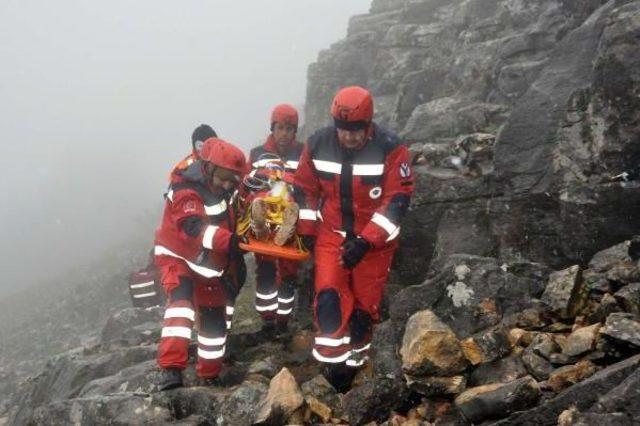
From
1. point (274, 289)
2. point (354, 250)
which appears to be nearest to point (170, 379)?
point (274, 289)

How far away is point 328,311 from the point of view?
560 centimetres

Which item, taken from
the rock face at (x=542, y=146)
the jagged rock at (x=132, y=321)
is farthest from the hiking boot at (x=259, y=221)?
the jagged rock at (x=132, y=321)

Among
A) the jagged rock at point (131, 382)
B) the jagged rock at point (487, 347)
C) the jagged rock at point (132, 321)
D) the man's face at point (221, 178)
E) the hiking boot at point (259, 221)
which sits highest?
the man's face at point (221, 178)

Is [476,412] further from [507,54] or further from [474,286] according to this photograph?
[507,54]

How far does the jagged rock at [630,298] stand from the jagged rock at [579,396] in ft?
2.77

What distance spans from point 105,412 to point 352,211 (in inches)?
133

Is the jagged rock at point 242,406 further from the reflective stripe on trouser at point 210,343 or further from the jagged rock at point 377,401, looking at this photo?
the reflective stripe on trouser at point 210,343

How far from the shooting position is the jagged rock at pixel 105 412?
16.6ft

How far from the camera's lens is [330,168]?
6070mm

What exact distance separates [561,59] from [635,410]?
17.4 feet

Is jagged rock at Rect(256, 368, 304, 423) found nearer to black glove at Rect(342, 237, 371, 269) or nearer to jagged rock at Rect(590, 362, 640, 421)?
black glove at Rect(342, 237, 371, 269)

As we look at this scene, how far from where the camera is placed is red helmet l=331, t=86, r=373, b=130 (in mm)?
5602

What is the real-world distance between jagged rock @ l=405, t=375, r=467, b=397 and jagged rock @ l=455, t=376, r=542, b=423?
0.41 meters

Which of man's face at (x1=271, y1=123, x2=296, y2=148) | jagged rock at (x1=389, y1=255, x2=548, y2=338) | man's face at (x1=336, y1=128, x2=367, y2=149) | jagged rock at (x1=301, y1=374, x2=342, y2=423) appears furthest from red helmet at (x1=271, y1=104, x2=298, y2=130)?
jagged rock at (x1=301, y1=374, x2=342, y2=423)
